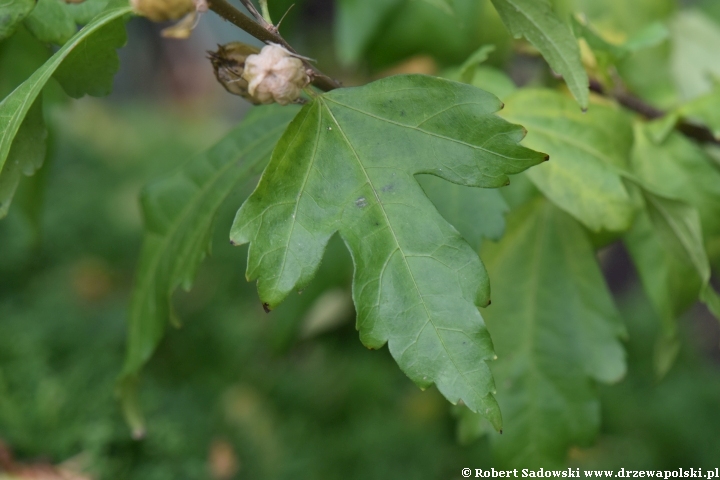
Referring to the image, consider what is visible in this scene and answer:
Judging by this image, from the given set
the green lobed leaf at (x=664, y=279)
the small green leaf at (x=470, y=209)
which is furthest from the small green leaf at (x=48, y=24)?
the green lobed leaf at (x=664, y=279)

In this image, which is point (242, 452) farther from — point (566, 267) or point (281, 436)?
point (566, 267)

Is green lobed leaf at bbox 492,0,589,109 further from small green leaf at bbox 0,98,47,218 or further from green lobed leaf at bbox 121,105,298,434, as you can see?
small green leaf at bbox 0,98,47,218

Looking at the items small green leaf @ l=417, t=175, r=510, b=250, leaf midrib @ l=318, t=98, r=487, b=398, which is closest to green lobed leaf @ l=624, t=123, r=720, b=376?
small green leaf @ l=417, t=175, r=510, b=250

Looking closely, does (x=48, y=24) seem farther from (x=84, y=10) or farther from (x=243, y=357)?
(x=243, y=357)

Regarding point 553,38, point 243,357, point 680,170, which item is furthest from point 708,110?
point 243,357

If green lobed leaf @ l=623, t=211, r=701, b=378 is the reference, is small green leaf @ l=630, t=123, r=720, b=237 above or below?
above

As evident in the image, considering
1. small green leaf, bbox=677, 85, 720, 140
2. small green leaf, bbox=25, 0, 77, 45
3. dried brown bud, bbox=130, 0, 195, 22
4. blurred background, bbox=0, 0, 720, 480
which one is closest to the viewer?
dried brown bud, bbox=130, 0, 195, 22
